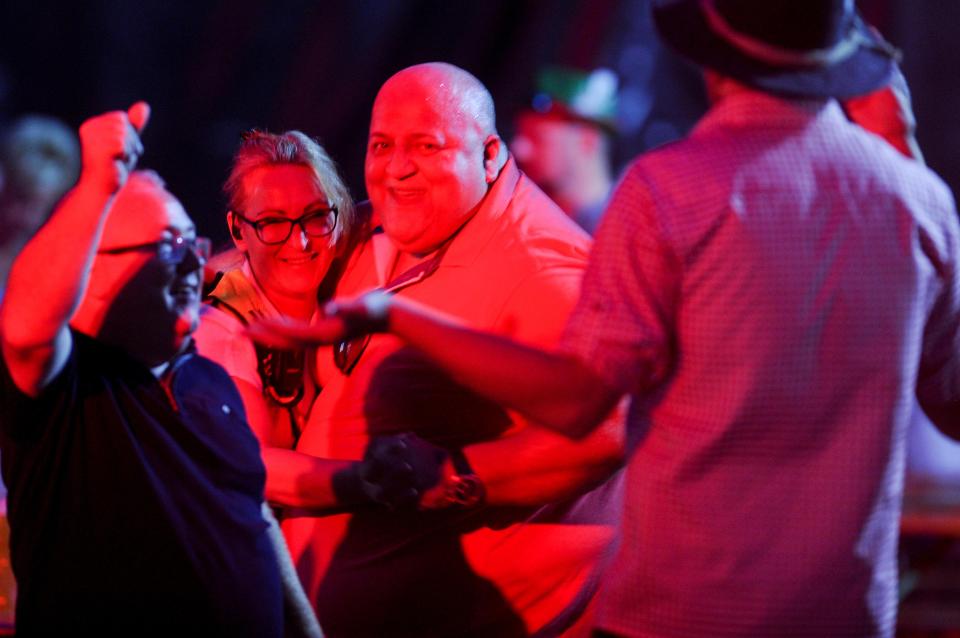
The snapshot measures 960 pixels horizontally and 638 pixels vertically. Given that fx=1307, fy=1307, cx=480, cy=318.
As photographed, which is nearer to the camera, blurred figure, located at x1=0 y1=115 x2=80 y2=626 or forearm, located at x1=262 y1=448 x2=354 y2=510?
forearm, located at x1=262 y1=448 x2=354 y2=510

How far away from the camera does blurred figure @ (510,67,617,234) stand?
5953 mm

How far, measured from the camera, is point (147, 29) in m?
5.97

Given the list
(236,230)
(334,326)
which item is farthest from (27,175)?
(334,326)

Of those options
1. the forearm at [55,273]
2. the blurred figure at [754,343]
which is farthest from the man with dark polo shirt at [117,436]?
the blurred figure at [754,343]

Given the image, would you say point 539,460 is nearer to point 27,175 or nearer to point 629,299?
point 629,299

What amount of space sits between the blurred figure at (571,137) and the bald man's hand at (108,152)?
4004 millimetres

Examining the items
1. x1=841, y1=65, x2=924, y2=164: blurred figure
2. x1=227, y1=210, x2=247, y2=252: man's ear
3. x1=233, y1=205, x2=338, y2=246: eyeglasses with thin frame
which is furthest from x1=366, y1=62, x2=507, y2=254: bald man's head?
x1=841, y1=65, x2=924, y2=164: blurred figure

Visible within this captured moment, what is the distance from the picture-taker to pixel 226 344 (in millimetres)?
2803

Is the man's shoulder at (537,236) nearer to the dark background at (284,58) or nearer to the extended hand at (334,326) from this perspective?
the extended hand at (334,326)

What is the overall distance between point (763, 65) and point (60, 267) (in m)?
1.10

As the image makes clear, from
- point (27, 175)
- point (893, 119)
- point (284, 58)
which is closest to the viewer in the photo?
point (893, 119)

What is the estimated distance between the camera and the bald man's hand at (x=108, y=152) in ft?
6.42

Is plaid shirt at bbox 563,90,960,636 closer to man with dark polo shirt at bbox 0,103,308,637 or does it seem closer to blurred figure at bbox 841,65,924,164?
blurred figure at bbox 841,65,924,164

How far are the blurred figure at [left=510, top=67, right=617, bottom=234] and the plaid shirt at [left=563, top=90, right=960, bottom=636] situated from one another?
3.86 metres
